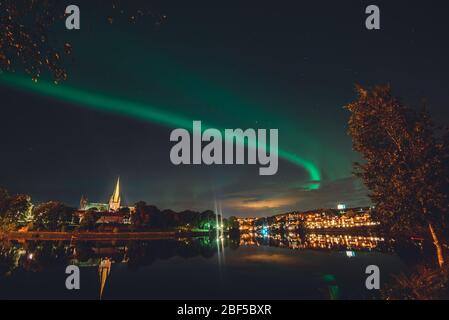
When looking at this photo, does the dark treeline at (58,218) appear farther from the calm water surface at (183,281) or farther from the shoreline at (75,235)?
the calm water surface at (183,281)

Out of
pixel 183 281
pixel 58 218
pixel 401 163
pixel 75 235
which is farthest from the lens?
pixel 58 218

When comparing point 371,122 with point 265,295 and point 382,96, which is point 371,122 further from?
point 265,295

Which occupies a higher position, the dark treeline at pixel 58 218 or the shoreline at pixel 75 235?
the dark treeline at pixel 58 218

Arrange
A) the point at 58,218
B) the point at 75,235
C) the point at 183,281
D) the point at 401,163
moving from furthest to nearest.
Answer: the point at 58,218
the point at 75,235
the point at 183,281
the point at 401,163

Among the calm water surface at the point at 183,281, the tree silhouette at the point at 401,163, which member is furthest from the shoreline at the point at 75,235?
the tree silhouette at the point at 401,163

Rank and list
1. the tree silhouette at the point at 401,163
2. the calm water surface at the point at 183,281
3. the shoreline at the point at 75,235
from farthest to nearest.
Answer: the shoreline at the point at 75,235
the calm water surface at the point at 183,281
the tree silhouette at the point at 401,163

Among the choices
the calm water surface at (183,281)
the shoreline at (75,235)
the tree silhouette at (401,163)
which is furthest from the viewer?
the shoreline at (75,235)

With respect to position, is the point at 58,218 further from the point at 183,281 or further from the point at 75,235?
the point at 183,281

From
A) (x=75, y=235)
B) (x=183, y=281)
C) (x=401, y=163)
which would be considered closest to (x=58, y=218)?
(x=75, y=235)

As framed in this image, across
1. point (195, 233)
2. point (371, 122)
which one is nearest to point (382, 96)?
point (371, 122)

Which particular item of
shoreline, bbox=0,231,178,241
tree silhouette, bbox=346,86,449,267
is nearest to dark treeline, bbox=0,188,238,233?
shoreline, bbox=0,231,178,241

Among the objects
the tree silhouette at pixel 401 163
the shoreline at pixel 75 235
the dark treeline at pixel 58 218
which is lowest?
the shoreline at pixel 75 235

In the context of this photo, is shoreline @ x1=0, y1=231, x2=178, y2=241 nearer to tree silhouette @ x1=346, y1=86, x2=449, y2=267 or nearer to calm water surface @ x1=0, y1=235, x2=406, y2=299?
calm water surface @ x1=0, y1=235, x2=406, y2=299
